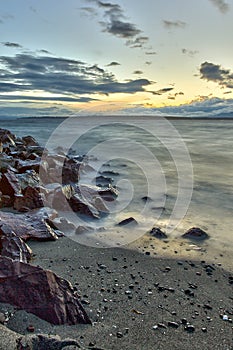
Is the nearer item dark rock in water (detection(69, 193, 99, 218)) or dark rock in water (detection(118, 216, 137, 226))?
dark rock in water (detection(118, 216, 137, 226))

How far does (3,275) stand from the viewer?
290cm

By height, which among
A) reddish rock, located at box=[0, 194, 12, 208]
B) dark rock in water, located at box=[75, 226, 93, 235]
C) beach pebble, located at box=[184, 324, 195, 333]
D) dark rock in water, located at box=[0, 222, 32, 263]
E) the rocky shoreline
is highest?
reddish rock, located at box=[0, 194, 12, 208]

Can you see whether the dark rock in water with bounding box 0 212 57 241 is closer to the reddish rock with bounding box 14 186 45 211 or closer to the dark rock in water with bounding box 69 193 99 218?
the reddish rock with bounding box 14 186 45 211

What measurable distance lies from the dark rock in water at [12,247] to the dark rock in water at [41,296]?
79 cm

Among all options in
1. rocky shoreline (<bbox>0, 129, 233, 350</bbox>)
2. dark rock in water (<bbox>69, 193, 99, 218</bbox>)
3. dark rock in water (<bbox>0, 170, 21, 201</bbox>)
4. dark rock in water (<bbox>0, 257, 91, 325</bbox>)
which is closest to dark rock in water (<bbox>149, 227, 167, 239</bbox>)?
rocky shoreline (<bbox>0, 129, 233, 350</bbox>)

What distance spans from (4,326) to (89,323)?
67 cm

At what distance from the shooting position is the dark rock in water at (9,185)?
6019mm

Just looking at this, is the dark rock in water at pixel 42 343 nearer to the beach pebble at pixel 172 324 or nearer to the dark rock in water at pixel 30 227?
the beach pebble at pixel 172 324

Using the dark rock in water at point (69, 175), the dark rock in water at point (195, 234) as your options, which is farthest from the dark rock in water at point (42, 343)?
the dark rock in water at point (69, 175)

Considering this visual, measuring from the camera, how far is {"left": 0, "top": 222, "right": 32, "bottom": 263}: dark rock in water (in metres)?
3.72

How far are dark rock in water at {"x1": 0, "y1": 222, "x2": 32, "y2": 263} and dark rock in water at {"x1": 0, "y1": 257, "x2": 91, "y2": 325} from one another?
0.79m

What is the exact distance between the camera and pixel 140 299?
3.36 meters

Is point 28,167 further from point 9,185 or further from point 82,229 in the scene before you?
point 82,229

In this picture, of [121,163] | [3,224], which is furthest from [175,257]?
[121,163]
